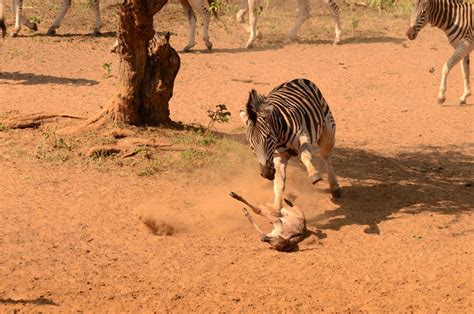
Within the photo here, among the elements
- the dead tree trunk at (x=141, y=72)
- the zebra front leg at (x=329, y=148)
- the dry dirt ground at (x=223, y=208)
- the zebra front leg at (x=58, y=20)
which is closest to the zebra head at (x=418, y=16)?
the dry dirt ground at (x=223, y=208)

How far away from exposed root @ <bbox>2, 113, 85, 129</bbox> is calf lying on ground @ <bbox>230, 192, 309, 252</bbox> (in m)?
4.03

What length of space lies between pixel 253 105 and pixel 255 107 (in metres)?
0.03

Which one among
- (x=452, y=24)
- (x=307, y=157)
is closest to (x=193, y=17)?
(x=452, y=24)

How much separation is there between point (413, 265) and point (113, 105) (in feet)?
15.6

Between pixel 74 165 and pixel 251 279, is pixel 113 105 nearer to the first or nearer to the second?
pixel 74 165

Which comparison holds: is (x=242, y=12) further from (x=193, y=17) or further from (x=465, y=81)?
(x=465, y=81)

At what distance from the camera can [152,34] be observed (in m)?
10.2

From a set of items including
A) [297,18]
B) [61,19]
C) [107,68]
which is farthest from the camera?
[297,18]

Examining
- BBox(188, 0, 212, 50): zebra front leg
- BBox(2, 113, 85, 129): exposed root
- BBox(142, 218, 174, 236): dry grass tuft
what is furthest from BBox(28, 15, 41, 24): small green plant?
BBox(142, 218, 174, 236): dry grass tuft

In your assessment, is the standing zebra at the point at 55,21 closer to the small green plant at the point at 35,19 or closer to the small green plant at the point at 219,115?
the small green plant at the point at 35,19

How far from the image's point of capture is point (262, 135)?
7762 mm

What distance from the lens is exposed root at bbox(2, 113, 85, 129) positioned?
10.5 metres

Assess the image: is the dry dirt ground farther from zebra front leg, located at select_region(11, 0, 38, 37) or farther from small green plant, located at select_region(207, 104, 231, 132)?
zebra front leg, located at select_region(11, 0, 38, 37)

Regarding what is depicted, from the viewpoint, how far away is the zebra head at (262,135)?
769cm
